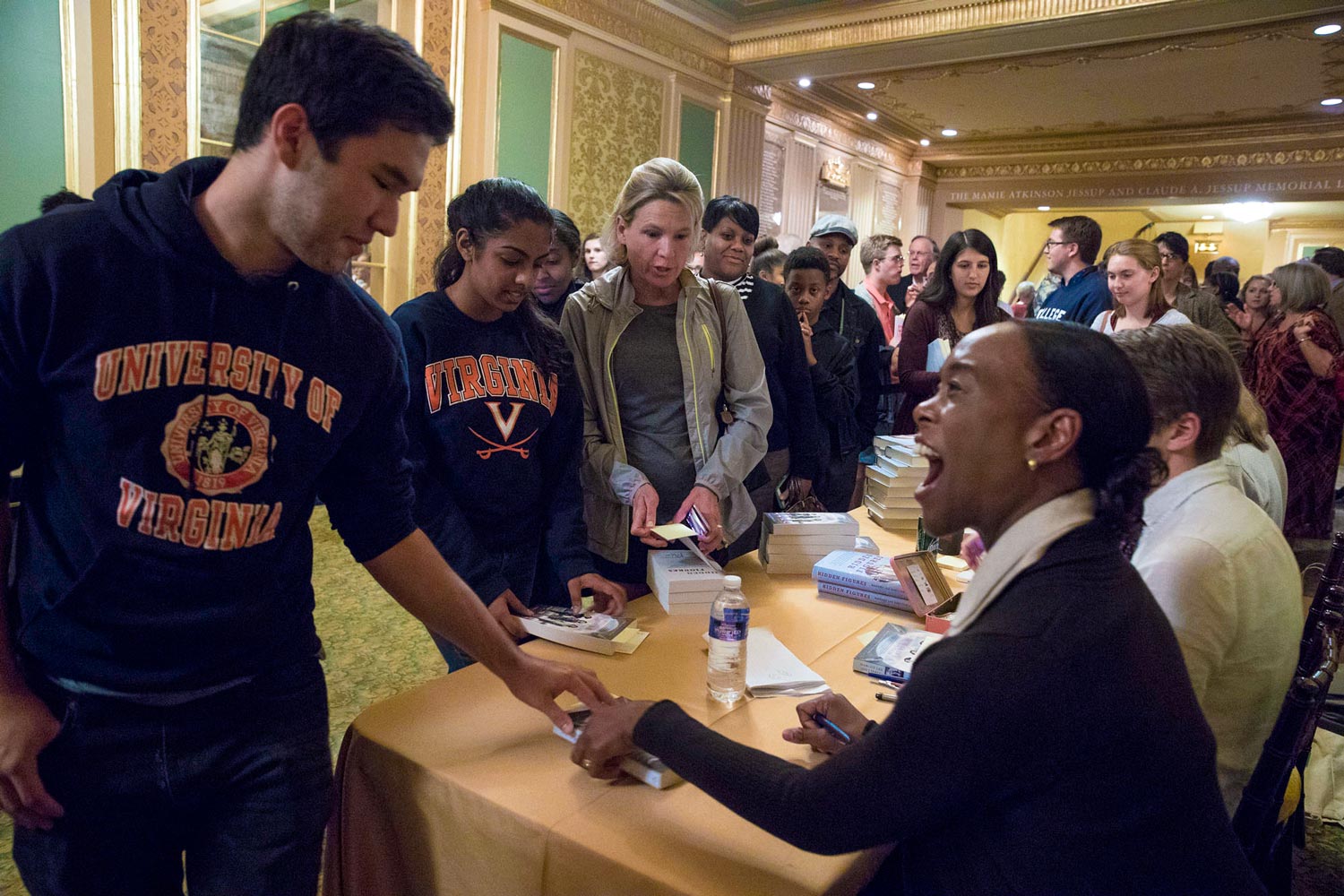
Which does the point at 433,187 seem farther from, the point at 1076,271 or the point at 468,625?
the point at 468,625

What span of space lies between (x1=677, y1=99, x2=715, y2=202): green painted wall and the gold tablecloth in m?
5.91

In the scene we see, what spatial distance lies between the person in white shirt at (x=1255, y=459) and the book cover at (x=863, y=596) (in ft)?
2.22

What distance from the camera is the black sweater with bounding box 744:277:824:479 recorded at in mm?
2818

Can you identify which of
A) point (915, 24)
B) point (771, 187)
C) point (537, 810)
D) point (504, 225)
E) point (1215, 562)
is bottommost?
point (537, 810)

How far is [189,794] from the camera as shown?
1.02m

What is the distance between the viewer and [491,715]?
4.32ft

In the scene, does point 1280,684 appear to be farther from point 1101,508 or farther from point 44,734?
point 44,734

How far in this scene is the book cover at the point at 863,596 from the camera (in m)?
1.89

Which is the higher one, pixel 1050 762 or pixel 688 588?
pixel 1050 762

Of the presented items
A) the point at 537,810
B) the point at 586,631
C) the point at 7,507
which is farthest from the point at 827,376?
the point at 7,507

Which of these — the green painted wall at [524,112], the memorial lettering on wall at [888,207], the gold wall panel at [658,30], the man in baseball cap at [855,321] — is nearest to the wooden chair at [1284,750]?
the man in baseball cap at [855,321]

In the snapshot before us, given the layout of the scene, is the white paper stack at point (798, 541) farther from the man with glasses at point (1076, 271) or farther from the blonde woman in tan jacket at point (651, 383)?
the man with glasses at point (1076, 271)

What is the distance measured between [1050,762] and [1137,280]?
2.88 metres

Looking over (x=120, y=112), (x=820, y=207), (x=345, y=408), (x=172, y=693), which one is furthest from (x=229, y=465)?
(x=820, y=207)
